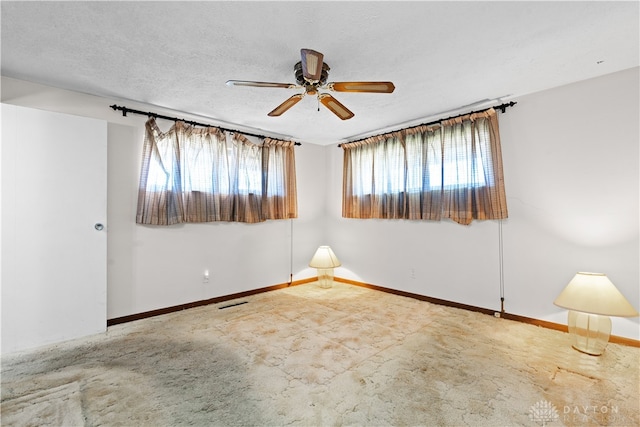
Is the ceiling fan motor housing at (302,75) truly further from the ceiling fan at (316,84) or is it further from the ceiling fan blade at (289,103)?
the ceiling fan blade at (289,103)

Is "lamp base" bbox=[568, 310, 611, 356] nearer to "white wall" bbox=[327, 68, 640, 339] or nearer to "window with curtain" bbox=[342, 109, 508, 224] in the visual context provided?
"white wall" bbox=[327, 68, 640, 339]

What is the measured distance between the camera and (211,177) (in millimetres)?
3768

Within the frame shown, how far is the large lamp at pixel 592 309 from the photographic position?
229cm

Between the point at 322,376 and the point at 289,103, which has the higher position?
the point at 289,103

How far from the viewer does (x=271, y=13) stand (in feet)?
5.89

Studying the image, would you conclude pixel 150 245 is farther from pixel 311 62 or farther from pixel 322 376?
pixel 311 62

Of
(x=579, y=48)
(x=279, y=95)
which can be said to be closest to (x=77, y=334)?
(x=279, y=95)

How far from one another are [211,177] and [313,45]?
230 cm

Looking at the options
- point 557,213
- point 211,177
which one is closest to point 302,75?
point 211,177

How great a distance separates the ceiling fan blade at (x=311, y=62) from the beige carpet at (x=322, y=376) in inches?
85.9

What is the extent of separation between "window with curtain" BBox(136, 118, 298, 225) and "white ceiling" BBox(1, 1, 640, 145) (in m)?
0.60

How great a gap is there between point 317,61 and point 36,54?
Result: 2268 millimetres

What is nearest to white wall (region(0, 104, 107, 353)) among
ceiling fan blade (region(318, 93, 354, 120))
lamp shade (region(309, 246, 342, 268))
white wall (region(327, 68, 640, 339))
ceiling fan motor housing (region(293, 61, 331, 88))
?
ceiling fan motor housing (region(293, 61, 331, 88))

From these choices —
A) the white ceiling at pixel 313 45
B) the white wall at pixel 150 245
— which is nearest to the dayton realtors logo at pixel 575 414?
the white ceiling at pixel 313 45
